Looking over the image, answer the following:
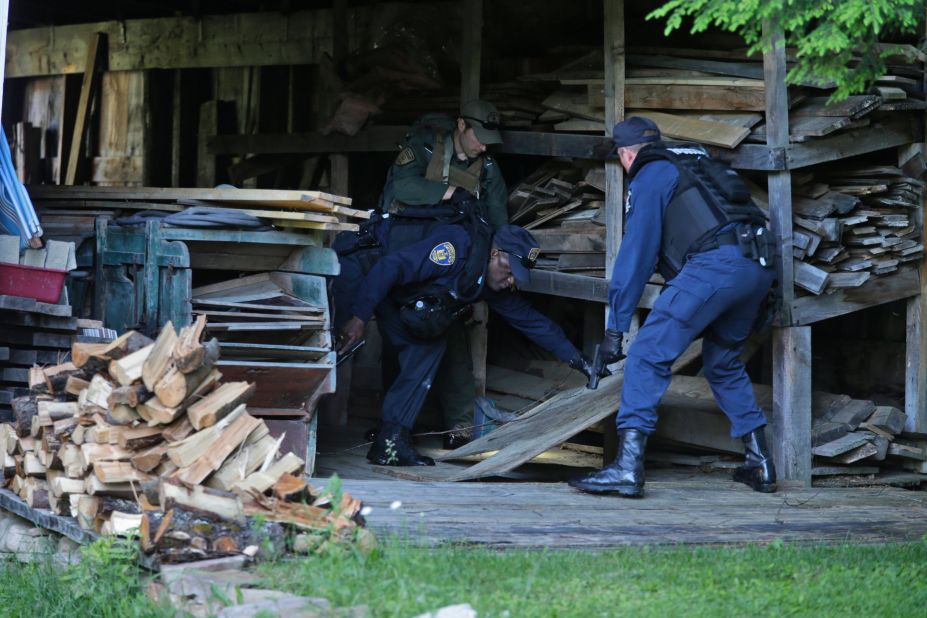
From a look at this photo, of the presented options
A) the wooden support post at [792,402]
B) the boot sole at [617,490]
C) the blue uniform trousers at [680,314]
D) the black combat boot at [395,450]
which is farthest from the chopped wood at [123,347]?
the wooden support post at [792,402]

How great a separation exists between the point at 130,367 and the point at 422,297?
372cm

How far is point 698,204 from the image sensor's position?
23.8 feet

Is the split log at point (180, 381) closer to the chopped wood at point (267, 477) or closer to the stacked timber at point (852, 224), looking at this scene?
the chopped wood at point (267, 477)

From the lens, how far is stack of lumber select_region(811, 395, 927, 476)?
8227mm

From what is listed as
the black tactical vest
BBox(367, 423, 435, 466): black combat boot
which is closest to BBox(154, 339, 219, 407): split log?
the black tactical vest

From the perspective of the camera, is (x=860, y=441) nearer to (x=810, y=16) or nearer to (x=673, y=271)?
(x=673, y=271)

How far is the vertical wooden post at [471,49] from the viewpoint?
966 cm

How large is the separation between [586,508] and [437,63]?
4.85 meters

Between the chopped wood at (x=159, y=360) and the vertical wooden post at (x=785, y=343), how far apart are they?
383cm

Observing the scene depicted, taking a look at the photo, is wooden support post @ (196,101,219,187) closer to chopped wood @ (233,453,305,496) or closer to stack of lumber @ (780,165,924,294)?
stack of lumber @ (780,165,924,294)

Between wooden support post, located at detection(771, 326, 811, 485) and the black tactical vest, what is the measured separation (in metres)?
0.92

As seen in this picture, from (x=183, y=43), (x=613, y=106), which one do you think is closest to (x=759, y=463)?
(x=613, y=106)

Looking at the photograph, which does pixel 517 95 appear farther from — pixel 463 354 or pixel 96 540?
pixel 96 540

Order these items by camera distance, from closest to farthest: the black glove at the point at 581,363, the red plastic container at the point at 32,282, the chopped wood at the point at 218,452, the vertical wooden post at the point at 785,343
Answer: the chopped wood at the point at 218,452 < the red plastic container at the point at 32,282 < the vertical wooden post at the point at 785,343 < the black glove at the point at 581,363
